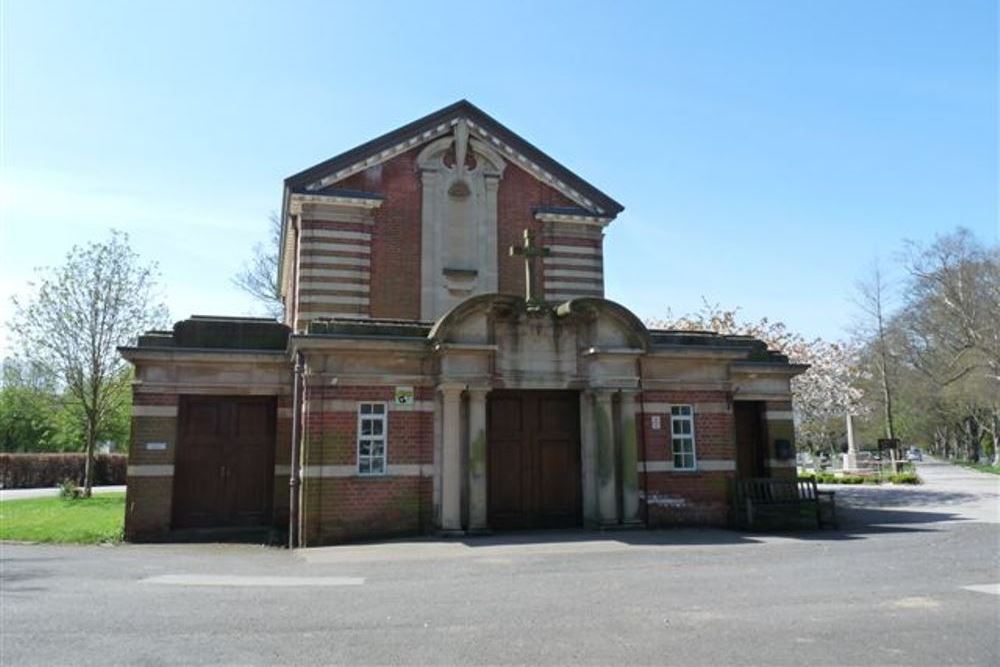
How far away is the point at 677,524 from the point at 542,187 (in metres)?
11.3

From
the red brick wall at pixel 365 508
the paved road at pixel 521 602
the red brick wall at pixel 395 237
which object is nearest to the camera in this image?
the paved road at pixel 521 602

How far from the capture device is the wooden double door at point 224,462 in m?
15.5

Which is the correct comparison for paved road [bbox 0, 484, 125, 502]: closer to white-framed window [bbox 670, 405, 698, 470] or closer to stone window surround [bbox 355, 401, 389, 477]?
stone window surround [bbox 355, 401, 389, 477]

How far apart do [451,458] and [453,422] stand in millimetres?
663

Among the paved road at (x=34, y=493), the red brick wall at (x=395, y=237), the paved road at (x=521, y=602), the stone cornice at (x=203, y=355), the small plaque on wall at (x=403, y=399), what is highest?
the red brick wall at (x=395, y=237)

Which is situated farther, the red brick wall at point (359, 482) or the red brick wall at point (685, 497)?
the red brick wall at point (685, 497)

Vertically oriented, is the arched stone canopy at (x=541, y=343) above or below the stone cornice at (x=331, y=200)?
below

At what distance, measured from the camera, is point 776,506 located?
1464 centimetres

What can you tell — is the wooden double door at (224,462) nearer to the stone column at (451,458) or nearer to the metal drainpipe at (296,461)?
the metal drainpipe at (296,461)

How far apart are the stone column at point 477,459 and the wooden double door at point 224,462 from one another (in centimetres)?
496

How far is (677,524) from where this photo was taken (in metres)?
14.8

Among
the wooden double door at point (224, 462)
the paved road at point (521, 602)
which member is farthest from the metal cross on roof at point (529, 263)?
the wooden double door at point (224, 462)

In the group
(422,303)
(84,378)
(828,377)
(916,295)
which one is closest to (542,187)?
(422,303)

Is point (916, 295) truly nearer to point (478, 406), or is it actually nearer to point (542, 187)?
point (542, 187)
